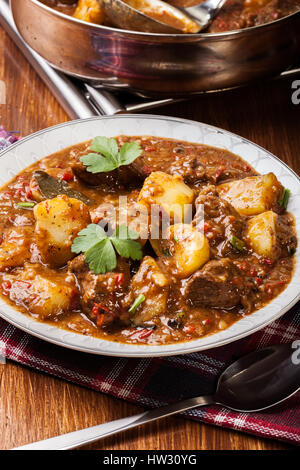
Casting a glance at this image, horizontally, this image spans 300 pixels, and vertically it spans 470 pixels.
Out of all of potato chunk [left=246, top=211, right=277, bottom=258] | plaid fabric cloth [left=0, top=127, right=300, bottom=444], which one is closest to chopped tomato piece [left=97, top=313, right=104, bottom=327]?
plaid fabric cloth [left=0, top=127, right=300, bottom=444]

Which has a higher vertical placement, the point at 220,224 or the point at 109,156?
the point at 109,156

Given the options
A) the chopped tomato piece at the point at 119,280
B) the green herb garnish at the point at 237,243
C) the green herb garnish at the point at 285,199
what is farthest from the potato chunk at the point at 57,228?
the green herb garnish at the point at 285,199

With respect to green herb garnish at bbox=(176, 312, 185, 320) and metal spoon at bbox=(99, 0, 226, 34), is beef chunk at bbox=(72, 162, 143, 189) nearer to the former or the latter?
green herb garnish at bbox=(176, 312, 185, 320)

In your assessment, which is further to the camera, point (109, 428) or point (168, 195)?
point (168, 195)

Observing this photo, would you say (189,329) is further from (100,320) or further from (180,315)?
(100,320)

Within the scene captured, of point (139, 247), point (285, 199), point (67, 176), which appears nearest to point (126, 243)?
point (139, 247)

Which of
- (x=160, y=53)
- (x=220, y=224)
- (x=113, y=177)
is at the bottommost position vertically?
(x=220, y=224)

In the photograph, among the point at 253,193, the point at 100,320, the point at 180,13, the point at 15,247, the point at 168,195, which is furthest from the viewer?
the point at 180,13

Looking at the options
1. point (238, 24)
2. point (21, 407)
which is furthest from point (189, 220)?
point (238, 24)
